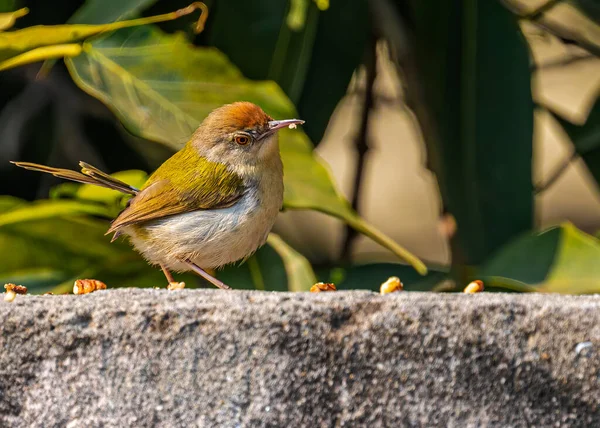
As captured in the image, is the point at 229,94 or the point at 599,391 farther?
the point at 229,94

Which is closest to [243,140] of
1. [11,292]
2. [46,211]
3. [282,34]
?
[46,211]

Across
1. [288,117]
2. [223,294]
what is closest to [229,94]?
[288,117]

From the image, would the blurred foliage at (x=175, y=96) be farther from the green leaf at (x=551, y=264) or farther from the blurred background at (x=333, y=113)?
the green leaf at (x=551, y=264)

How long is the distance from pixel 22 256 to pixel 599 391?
1888 mm

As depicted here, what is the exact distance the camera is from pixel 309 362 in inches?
61.8

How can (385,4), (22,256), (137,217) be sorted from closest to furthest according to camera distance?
(137,217) < (22,256) < (385,4)

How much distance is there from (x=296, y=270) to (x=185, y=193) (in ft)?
1.48

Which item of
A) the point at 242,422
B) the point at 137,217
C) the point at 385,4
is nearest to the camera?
the point at 242,422

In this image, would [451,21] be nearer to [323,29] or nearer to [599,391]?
[323,29]

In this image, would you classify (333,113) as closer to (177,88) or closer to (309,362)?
(177,88)

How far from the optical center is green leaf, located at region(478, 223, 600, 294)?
2.76 meters

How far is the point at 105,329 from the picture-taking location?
5.21ft

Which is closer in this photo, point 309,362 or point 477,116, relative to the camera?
point 309,362

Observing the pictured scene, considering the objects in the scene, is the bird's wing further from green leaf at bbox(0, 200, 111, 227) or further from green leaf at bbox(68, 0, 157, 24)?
green leaf at bbox(68, 0, 157, 24)
